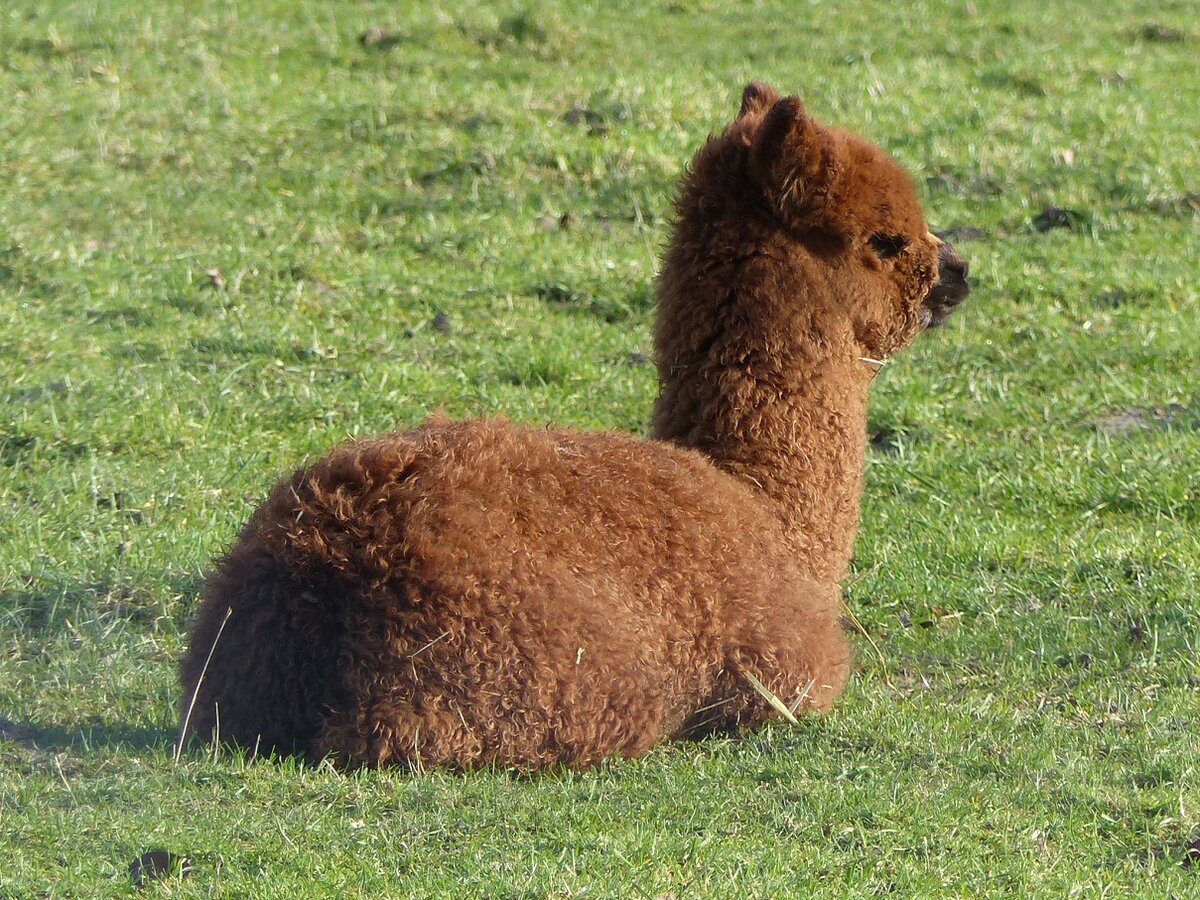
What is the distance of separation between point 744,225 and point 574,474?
112cm

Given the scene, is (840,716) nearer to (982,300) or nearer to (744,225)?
(744,225)

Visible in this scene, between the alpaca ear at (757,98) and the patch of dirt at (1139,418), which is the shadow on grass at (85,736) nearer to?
the alpaca ear at (757,98)

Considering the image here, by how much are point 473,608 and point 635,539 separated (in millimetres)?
543

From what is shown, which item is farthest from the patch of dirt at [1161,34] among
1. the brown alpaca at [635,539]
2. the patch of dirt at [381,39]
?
the brown alpaca at [635,539]

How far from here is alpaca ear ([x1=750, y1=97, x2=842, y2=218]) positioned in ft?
15.8

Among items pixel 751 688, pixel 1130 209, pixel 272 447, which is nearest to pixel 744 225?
pixel 751 688

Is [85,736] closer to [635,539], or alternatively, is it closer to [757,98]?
[635,539]

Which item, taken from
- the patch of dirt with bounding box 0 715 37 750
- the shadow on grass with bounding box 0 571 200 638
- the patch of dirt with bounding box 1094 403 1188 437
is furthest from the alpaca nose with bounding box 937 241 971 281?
the patch of dirt with bounding box 0 715 37 750

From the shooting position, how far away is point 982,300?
949 centimetres

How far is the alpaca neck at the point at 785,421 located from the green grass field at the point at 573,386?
57 cm

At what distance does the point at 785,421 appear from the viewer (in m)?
5.09

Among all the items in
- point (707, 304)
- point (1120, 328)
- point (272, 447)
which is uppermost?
point (707, 304)

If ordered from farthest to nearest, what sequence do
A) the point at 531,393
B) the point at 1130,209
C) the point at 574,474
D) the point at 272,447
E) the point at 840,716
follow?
1. the point at 1130,209
2. the point at 531,393
3. the point at 272,447
4. the point at 840,716
5. the point at 574,474

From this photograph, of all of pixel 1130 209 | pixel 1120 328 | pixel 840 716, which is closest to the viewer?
pixel 840 716
